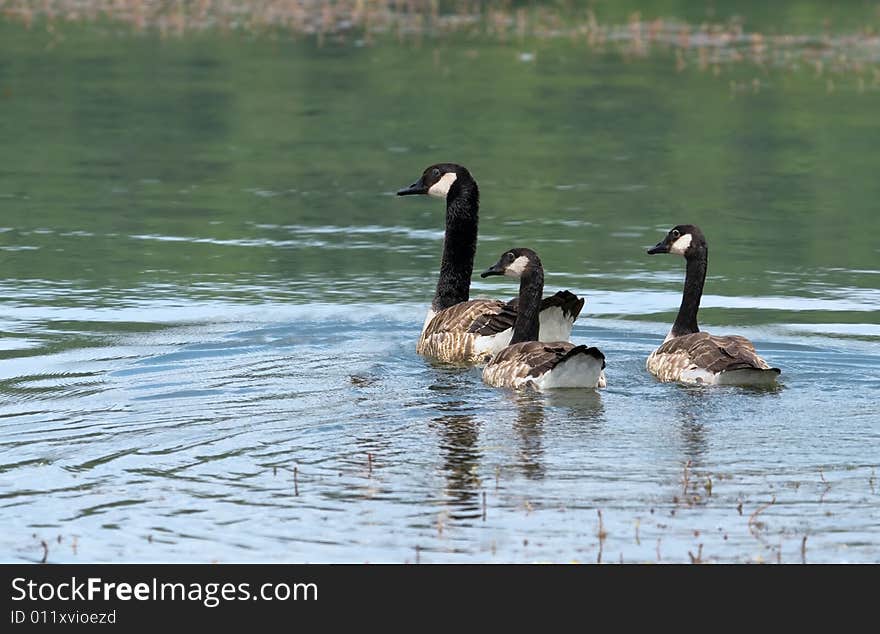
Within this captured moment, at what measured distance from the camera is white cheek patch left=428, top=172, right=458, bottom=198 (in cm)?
1866

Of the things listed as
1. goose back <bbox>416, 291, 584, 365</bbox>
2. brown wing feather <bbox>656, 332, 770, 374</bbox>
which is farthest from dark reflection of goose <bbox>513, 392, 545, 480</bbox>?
goose back <bbox>416, 291, 584, 365</bbox>

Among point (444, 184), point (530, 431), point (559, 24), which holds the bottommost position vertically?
point (559, 24)

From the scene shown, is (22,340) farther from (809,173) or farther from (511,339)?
(809,173)

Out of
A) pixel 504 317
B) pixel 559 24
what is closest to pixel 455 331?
pixel 504 317

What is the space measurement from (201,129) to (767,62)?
17125mm

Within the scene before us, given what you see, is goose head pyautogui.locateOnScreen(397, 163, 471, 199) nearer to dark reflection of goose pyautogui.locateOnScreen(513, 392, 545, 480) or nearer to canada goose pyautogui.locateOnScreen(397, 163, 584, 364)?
canada goose pyautogui.locateOnScreen(397, 163, 584, 364)

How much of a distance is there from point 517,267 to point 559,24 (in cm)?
3867

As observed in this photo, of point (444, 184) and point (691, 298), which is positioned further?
point (444, 184)

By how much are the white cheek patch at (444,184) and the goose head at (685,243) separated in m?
2.60

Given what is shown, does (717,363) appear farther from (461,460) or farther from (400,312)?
(400,312)

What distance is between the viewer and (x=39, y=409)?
44.8 ft

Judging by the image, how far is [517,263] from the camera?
16156mm

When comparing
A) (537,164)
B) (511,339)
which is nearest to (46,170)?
(537,164)

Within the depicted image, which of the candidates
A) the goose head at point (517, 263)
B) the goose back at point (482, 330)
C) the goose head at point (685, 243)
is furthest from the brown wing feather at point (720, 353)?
the goose head at point (685, 243)
